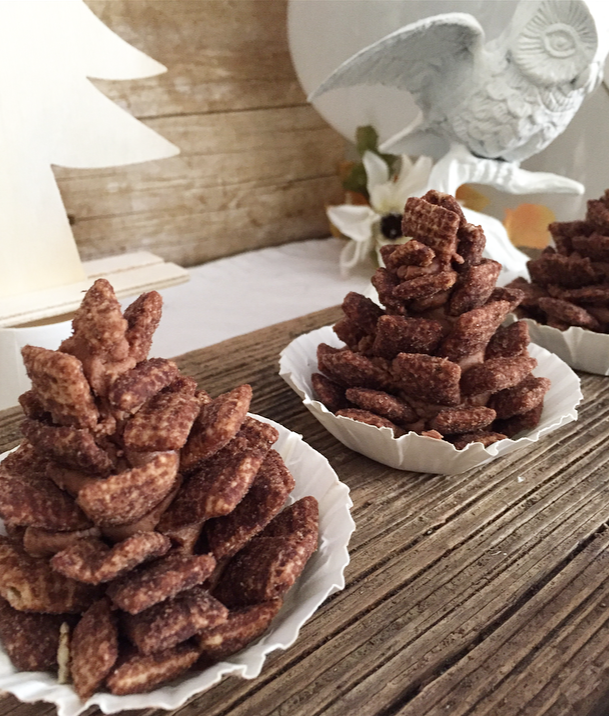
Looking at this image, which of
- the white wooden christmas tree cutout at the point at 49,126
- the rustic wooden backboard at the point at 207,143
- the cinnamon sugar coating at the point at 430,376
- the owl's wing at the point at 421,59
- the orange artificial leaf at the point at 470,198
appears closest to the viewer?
the cinnamon sugar coating at the point at 430,376

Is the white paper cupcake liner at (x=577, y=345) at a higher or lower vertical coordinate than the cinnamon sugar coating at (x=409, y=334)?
lower

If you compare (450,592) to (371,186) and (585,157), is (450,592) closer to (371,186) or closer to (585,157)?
(371,186)

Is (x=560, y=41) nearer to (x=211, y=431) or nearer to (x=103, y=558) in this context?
(x=211, y=431)

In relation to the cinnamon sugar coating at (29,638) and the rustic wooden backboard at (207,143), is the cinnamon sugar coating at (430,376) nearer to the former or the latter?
the cinnamon sugar coating at (29,638)

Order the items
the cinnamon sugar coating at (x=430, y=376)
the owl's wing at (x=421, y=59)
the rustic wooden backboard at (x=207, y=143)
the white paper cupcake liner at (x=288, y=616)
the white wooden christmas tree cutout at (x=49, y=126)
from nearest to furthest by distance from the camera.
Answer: the white paper cupcake liner at (x=288, y=616) < the cinnamon sugar coating at (x=430, y=376) < the white wooden christmas tree cutout at (x=49, y=126) < the owl's wing at (x=421, y=59) < the rustic wooden backboard at (x=207, y=143)

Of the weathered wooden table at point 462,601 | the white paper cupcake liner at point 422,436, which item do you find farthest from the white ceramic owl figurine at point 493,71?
the weathered wooden table at point 462,601

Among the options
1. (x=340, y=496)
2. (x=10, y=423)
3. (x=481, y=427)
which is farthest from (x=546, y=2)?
(x=10, y=423)

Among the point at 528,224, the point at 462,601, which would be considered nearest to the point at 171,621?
the point at 462,601

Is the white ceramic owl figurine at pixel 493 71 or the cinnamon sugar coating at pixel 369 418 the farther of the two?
the white ceramic owl figurine at pixel 493 71

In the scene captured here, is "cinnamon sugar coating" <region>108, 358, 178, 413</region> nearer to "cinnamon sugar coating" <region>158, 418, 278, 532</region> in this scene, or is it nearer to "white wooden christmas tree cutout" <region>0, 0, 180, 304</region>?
"cinnamon sugar coating" <region>158, 418, 278, 532</region>
